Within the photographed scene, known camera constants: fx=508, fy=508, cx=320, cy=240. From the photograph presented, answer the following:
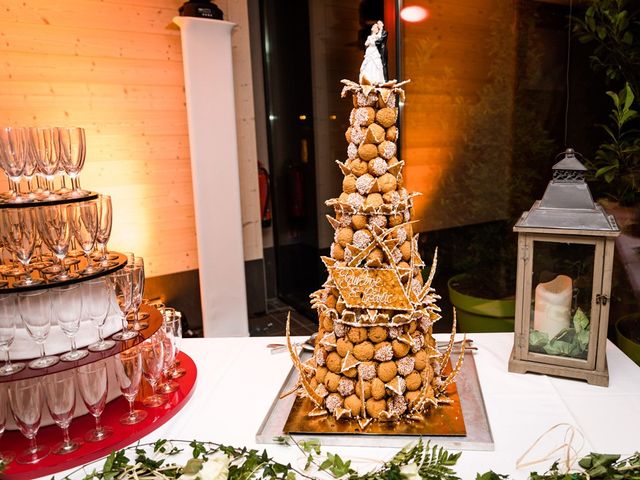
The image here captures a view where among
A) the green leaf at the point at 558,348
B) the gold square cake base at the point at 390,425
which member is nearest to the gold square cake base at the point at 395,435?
the gold square cake base at the point at 390,425

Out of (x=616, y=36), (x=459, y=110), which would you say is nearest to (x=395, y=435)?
(x=616, y=36)

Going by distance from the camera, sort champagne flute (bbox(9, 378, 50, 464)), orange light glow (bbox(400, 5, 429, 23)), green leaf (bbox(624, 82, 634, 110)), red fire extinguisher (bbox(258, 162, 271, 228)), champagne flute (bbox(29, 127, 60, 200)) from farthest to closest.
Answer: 1. red fire extinguisher (bbox(258, 162, 271, 228))
2. orange light glow (bbox(400, 5, 429, 23))
3. green leaf (bbox(624, 82, 634, 110))
4. champagne flute (bbox(29, 127, 60, 200))
5. champagne flute (bbox(9, 378, 50, 464))

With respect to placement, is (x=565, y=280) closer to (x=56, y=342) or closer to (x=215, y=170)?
(x=56, y=342)

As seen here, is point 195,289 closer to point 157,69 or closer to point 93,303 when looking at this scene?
point 157,69

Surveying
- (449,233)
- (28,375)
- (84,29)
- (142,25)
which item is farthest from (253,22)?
(28,375)

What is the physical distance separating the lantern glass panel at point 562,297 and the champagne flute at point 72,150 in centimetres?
140

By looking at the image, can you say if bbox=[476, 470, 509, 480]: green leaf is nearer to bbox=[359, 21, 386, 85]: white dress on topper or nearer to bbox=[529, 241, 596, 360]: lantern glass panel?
bbox=[529, 241, 596, 360]: lantern glass panel

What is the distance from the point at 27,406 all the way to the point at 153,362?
1.11 ft

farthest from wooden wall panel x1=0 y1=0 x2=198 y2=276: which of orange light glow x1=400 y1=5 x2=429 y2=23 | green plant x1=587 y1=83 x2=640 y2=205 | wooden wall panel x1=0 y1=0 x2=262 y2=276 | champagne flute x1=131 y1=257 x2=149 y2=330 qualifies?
green plant x1=587 y1=83 x2=640 y2=205

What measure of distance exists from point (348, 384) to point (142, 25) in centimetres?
321

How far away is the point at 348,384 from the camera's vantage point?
133 centimetres

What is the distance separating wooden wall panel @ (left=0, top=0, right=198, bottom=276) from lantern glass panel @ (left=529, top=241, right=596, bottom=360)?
2.99 metres

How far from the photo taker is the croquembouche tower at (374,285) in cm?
130

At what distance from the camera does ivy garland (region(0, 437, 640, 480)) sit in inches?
41.2
